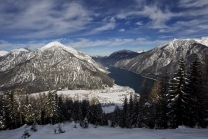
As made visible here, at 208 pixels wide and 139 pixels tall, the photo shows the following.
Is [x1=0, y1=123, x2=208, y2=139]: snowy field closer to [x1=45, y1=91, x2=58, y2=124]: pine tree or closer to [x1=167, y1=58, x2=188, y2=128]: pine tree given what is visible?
[x1=167, y1=58, x2=188, y2=128]: pine tree

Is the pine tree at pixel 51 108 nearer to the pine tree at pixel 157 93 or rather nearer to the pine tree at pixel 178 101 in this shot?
the pine tree at pixel 157 93

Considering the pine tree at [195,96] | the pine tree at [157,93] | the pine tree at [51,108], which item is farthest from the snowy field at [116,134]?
the pine tree at [51,108]

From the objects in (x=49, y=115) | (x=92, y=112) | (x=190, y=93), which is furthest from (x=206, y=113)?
(x=49, y=115)

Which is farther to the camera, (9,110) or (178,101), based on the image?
(9,110)

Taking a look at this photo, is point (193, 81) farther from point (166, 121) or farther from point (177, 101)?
point (166, 121)

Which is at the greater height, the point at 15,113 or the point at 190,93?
the point at 190,93

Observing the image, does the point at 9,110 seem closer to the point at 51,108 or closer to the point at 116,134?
the point at 51,108

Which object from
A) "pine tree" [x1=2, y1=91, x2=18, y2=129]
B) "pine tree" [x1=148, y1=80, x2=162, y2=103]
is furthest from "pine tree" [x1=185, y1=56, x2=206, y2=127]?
"pine tree" [x1=2, y1=91, x2=18, y2=129]

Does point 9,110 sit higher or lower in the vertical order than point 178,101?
lower

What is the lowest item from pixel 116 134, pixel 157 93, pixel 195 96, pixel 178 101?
pixel 157 93

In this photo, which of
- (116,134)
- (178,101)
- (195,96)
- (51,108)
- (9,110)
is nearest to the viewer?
(116,134)

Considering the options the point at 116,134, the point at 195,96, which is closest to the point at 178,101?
the point at 195,96
